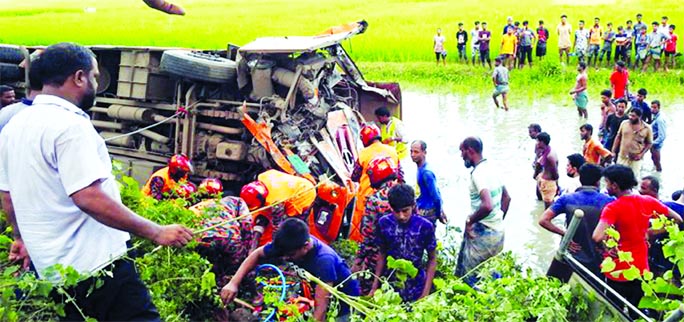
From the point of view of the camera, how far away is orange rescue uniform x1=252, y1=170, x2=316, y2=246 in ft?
21.6

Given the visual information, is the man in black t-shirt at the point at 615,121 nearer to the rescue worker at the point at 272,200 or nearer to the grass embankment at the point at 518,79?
the rescue worker at the point at 272,200

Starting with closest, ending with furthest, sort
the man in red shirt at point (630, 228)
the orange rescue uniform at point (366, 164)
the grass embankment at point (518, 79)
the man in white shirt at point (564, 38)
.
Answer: the man in red shirt at point (630, 228)
the orange rescue uniform at point (366, 164)
the grass embankment at point (518, 79)
the man in white shirt at point (564, 38)

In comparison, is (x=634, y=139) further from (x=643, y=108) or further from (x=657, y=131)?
(x=643, y=108)

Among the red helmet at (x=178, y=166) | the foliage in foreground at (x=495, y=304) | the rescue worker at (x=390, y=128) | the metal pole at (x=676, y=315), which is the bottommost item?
the red helmet at (x=178, y=166)

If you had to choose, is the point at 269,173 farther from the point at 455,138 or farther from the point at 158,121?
the point at 455,138

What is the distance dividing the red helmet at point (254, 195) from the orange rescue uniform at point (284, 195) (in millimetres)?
45

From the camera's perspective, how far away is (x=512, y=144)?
13516 mm

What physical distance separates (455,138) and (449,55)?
1122 centimetres

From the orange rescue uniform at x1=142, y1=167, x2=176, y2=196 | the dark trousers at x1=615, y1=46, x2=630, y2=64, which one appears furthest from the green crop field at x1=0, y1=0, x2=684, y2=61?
the orange rescue uniform at x1=142, y1=167, x2=176, y2=196

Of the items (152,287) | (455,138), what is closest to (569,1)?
(455,138)

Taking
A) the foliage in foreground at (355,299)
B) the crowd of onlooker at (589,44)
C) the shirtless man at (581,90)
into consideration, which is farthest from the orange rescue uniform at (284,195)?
the crowd of onlooker at (589,44)

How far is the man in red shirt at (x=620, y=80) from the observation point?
1446 centimetres

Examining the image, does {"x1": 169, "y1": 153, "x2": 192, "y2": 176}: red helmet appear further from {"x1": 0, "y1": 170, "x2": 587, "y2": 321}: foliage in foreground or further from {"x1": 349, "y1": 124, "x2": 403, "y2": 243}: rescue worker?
{"x1": 349, "y1": 124, "x2": 403, "y2": 243}: rescue worker

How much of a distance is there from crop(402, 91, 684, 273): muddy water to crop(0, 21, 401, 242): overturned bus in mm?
1763
